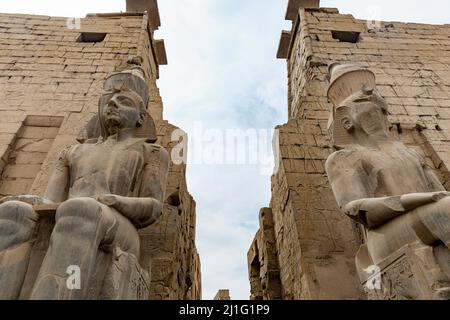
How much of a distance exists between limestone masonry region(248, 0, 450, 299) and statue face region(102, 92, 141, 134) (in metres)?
1.98

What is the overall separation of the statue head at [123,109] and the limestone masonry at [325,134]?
1.86 m

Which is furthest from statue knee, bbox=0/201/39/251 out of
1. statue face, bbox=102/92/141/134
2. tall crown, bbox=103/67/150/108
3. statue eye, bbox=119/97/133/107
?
tall crown, bbox=103/67/150/108

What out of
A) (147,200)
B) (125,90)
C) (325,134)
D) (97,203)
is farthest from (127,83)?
(325,134)

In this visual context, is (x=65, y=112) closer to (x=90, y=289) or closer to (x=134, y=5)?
(x=90, y=289)

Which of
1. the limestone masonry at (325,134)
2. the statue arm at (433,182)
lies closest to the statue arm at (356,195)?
the limestone masonry at (325,134)

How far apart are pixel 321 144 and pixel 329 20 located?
4474 millimetres

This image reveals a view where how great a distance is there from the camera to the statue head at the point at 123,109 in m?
3.51

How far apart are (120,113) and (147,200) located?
3.30ft

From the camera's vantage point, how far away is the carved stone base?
90.7 inches

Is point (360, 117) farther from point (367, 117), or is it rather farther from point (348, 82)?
point (348, 82)

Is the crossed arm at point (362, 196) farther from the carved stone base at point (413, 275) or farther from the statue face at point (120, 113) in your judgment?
the statue face at point (120, 113)

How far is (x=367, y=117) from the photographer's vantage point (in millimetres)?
3576

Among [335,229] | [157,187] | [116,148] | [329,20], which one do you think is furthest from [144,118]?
[329,20]

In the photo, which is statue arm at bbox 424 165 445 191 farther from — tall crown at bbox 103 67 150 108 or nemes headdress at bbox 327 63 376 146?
tall crown at bbox 103 67 150 108
